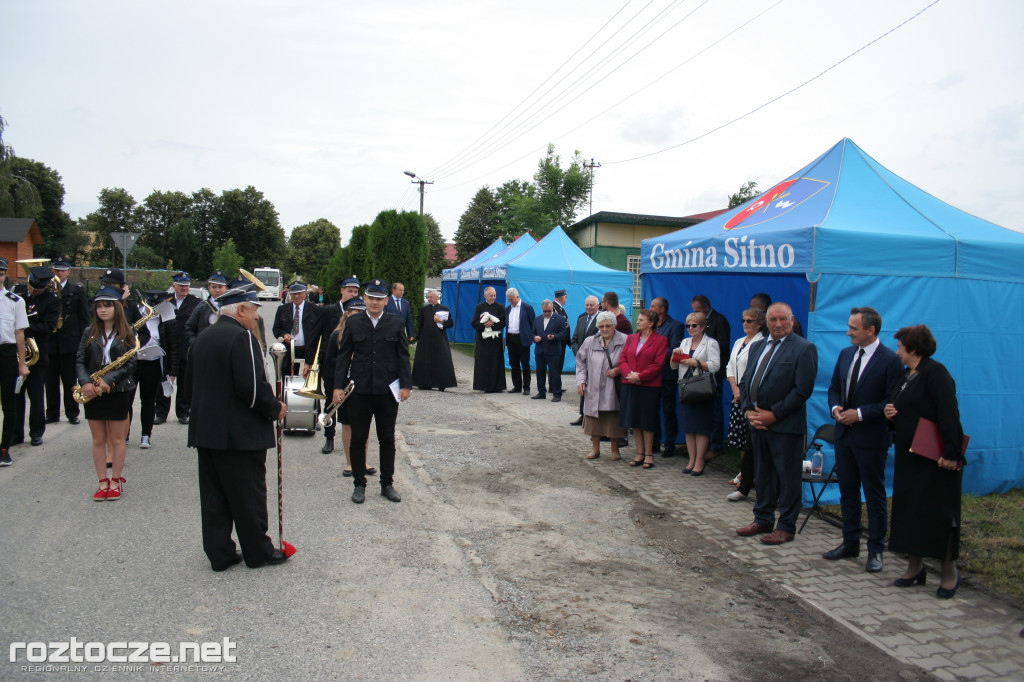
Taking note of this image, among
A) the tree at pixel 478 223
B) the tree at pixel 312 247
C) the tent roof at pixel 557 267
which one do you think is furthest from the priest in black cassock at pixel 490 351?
the tree at pixel 312 247

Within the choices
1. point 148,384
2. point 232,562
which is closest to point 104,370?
point 148,384

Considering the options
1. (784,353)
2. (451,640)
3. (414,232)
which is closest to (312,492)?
(451,640)

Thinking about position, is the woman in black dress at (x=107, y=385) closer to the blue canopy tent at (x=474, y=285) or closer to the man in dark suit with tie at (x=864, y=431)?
the man in dark suit with tie at (x=864, y=431)

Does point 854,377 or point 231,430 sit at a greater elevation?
point 854,377

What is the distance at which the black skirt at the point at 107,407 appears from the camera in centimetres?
589

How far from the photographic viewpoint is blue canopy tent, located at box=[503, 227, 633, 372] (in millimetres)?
16000

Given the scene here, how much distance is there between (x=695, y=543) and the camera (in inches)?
214

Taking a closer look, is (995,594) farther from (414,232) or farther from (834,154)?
(414,232)

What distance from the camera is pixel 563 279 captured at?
1619 centimetres

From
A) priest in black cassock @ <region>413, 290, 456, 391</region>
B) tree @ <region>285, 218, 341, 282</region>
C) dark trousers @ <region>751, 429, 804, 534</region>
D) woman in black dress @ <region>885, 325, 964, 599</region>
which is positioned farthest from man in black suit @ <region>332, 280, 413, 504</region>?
tree @ <region>285, 218, 341, 282</region>

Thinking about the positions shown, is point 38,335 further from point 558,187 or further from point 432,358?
point 558,187

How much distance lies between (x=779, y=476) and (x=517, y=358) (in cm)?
817

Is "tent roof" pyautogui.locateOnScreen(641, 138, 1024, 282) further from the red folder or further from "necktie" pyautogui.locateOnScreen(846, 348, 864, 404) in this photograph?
the red folder

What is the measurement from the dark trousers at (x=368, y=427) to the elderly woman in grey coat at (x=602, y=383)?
102 inches
